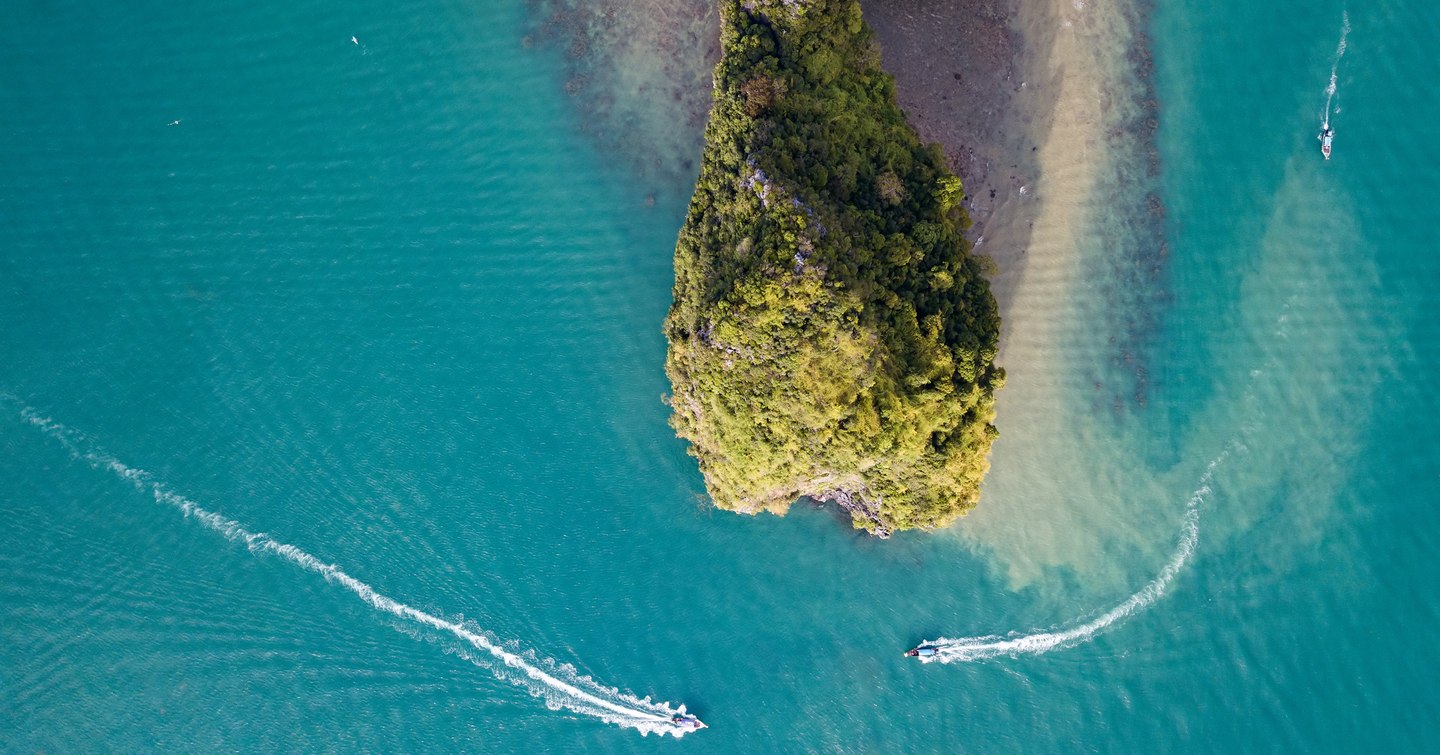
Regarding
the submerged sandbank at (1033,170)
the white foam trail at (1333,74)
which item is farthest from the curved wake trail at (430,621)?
the white foam trail at (1333,74)

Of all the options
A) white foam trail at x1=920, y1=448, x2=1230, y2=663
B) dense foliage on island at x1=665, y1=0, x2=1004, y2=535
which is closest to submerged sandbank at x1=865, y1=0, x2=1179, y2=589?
white foam trail at x1=920, y1=448, x2=1230, y2=663

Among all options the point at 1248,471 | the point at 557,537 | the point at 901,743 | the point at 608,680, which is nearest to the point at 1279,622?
the point at 1248,471

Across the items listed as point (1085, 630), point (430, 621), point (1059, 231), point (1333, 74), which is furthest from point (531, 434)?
point (1333, 74)

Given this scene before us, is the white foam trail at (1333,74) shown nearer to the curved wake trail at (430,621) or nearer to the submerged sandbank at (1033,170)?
the submerged sandbank at (1033,170)

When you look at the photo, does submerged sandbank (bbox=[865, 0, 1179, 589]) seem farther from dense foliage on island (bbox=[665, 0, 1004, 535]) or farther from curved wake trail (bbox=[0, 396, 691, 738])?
curved wake trail (bbox=[0, 396, 691, 738])

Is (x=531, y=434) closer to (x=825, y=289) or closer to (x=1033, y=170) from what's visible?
(x=825, y=289)

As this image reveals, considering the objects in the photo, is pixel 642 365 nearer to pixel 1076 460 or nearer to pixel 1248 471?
pixel 1076 460

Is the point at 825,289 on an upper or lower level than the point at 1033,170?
lower
